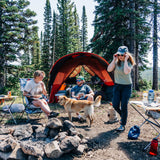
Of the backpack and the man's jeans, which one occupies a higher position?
the man's jeans

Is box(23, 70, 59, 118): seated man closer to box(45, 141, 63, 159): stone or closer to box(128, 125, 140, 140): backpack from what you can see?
box(45, 141, 63, 159): stone

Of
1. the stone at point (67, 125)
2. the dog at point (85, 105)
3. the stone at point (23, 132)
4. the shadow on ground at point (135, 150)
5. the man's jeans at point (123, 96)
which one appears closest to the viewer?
the shadow on ground at point (135, 150)

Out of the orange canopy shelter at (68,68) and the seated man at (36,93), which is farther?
the orange canopy shelter at (68,68)

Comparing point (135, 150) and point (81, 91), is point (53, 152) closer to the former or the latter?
point (135, 150)

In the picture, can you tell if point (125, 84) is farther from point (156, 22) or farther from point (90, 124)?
point (156, 22)

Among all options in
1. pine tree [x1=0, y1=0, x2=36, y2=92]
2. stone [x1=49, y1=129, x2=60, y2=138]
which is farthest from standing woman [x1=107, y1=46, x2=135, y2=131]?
pine tree [x1=0, y1=0, x2=36, y2=92]

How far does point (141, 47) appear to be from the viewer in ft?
31.7

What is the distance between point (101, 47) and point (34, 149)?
816 centimetres

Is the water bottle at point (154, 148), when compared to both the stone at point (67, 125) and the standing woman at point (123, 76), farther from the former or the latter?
the stone at point (67, 125)

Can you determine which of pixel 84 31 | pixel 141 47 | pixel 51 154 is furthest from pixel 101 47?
pixel 84 31

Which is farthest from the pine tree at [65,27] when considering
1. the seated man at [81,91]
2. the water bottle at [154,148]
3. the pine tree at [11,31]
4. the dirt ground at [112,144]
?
the water bottle at [154,148]

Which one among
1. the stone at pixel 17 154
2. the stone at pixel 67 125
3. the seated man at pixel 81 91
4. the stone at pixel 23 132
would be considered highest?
the seated man at pixel 81 91

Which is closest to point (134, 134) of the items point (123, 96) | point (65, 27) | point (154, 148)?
point (154, 148)

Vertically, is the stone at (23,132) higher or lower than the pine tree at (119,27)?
lower
